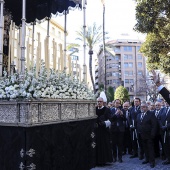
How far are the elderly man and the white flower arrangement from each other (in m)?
1.48

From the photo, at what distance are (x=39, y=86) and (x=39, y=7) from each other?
192 inches

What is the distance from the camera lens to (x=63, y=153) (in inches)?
191

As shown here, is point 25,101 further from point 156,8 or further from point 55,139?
point 156,8

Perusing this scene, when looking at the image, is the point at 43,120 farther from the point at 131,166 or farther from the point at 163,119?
the point at 163,119

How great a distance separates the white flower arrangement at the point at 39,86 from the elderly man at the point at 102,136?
148 centimetres

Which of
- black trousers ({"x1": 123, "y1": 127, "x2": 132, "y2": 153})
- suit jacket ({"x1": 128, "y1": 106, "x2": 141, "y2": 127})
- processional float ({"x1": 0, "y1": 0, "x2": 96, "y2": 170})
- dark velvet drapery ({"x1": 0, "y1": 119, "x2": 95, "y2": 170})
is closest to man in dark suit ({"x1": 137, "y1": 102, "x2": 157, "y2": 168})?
suit jacket ({"x1": 128, "y1": 106, "x2": 141, "y2": 127})

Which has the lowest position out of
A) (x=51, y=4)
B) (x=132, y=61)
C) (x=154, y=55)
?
(x=154, y=55)

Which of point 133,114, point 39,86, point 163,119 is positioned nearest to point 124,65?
point 133,114

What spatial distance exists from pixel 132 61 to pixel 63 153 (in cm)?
7301

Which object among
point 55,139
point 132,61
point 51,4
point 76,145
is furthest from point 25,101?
point 132,61

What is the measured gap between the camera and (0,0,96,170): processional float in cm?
405

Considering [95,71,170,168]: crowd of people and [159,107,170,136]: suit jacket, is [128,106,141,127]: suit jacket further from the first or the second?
[159,107,170,136]: suit jacket

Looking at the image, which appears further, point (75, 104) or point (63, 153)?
point (75, 104)

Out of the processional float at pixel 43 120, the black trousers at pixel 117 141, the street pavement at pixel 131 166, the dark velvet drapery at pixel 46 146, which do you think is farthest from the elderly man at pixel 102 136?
the dark velvet drapery at pixel 46 146
